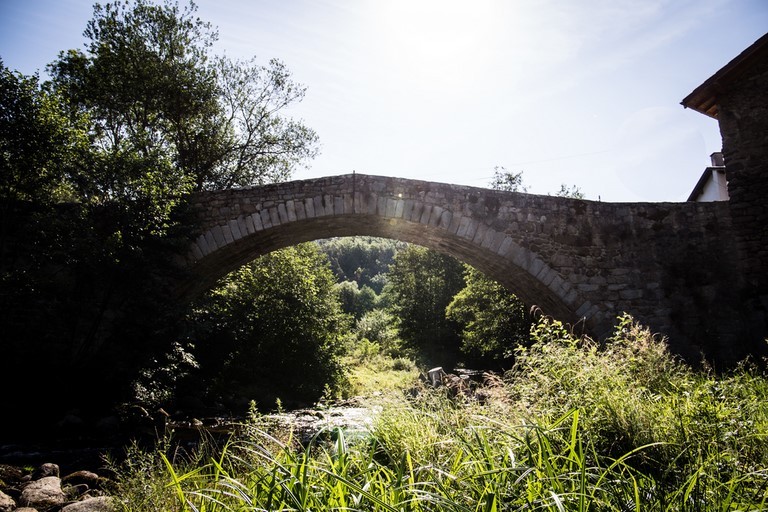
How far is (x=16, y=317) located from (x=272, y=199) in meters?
4.96

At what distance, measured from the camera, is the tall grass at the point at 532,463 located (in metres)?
1.91

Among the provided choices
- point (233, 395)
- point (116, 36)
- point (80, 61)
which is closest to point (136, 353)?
point (233, 395)

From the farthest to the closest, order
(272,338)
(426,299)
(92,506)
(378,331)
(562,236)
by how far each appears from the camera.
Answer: (378,331)
(426,299)
(272,338)
(562,236)
(92,506)

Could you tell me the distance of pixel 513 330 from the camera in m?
14.9

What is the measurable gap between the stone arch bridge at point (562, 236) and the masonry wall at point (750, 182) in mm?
276

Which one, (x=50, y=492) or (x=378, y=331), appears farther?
(x=378, y=331)

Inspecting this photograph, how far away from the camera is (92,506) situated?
10.9ft

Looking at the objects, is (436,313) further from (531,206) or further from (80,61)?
(80,61)

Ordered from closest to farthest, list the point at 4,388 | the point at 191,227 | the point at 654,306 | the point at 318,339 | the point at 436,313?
the point at 4,388, the point at 191,227, the point at 654,306, the point at 318,339, the point at 436,313

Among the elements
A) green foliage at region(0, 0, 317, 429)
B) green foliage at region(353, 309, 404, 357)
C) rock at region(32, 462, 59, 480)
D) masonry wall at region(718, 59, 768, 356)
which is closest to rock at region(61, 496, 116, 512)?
rock at region(32, 462, 59, 480)

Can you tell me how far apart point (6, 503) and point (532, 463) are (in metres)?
4.24

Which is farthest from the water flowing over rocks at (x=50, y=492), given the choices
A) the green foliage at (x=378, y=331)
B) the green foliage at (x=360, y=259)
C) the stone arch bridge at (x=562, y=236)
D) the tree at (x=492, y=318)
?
the green foliage at (x=360, y=259)

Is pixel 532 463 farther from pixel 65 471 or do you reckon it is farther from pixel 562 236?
pixel 562 236

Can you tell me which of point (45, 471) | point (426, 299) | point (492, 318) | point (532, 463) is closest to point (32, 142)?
point (45, 471)
